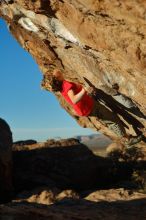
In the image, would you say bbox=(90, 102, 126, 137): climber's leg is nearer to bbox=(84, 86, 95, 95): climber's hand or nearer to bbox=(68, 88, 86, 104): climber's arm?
bbox=(84, 86, 95, 95): climber's hand

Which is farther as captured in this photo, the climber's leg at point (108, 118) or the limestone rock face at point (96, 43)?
the climber's leg at point (108, 118)

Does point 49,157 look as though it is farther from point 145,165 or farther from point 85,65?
point 85,65

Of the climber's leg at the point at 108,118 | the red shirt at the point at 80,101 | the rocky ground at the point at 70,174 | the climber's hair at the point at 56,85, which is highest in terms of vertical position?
the climber's hair at the point at 56,85

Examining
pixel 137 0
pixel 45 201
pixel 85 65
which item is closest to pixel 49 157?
pixel 45 201

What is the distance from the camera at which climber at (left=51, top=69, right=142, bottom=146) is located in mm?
10266

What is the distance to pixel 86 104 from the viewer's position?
1075 centimetres

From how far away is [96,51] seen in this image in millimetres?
8461

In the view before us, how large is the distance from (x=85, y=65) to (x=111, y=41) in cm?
288

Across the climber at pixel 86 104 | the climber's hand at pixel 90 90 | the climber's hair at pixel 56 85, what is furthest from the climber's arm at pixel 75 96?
the climber's hand at pixel 90 90

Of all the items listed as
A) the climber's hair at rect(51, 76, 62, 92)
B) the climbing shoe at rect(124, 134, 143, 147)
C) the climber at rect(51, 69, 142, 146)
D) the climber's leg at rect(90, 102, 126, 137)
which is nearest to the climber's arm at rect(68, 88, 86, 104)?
the climber at rect(51, 69, 142, 146)

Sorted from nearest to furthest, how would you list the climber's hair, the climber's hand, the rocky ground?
the climber's hair → the climber's hand → the rocky ground

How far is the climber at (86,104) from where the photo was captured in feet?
33.7

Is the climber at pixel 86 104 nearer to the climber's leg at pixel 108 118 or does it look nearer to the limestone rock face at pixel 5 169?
the climber's leg at pixel 108 118

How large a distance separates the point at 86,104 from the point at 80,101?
452 millimetres
